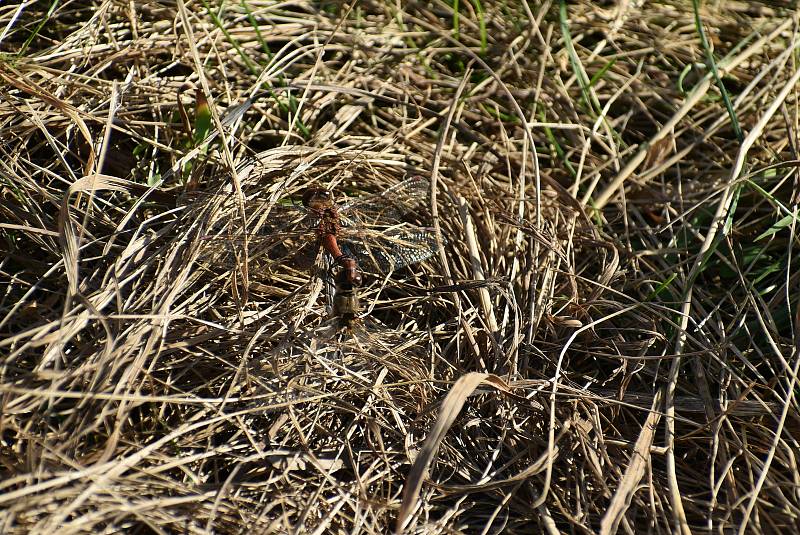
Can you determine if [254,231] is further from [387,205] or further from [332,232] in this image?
[387,205]

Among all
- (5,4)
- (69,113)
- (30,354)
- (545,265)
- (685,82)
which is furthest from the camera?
(685,82)

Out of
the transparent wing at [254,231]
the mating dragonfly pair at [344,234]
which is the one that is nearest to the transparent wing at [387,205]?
the mating dragonfly pair at [344,234]

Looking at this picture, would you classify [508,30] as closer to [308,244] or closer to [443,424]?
[308,244]

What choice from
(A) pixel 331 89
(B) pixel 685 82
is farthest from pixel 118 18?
(B) pixel 685 82

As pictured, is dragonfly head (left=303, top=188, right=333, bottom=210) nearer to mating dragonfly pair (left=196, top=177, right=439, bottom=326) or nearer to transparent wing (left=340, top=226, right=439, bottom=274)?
mating dragonfly pair (left=196, top=177, right=439, bottom=326)

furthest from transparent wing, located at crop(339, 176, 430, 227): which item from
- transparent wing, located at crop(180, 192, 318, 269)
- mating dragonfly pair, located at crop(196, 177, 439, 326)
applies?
transparent wing, located at crop(180, 192, 318, 269)

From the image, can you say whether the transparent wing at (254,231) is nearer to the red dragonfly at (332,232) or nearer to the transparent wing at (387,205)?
the red dragonfly at (332,232)

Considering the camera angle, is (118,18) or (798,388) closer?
(798,388)

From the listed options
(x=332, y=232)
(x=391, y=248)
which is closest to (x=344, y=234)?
(x=332, y=232)
